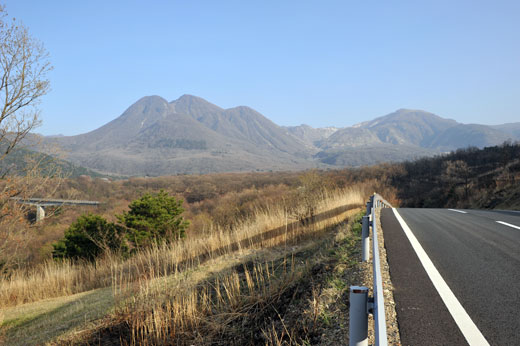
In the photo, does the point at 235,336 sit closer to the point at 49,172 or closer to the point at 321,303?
the point at 321,303

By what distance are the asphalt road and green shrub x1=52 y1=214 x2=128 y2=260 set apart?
15330mm

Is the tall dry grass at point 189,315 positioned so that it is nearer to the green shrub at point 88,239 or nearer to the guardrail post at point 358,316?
the guardrail post at point 358,316

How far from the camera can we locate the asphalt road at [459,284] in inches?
120

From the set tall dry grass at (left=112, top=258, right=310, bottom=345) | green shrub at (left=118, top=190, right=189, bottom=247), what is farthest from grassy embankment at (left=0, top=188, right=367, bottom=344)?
green shrub at (left=118, top=190, right=189, bottom=247)

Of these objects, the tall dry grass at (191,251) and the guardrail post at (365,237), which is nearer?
the guardrail post at (365,237)

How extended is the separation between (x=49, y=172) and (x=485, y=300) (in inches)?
494

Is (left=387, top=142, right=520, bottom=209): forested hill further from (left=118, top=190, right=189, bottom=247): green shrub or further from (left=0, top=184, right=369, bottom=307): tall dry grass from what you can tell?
(left=118, top=190, right=189, bottom=247): green shrub

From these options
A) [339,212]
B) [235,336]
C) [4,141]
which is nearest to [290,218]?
[339,212]

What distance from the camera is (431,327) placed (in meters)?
3.14

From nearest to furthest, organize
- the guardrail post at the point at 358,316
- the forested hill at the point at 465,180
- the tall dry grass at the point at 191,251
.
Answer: the guardrail post at the point at 358,316 < the tall dry grass at the point at 191,251 < the forested hill at the point at 465,180

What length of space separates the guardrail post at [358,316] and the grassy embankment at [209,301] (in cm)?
140

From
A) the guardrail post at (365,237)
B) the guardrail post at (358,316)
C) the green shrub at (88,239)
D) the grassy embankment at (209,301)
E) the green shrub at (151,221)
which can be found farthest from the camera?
the green shrub at (151,221)

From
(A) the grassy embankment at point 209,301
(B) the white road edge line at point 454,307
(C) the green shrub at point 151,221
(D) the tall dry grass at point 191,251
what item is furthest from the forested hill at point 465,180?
(C) the green shrub at point 151,221

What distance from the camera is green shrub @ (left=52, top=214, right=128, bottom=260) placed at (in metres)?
17.8
